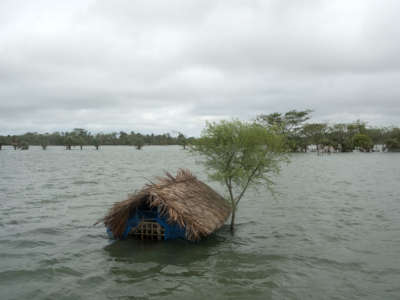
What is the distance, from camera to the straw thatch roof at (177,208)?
12.7m

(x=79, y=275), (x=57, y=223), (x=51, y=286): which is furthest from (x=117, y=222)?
(x=57, y=223)

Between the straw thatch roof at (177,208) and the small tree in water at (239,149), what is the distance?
4.75 feet

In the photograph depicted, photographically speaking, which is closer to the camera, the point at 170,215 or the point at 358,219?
the point at 170,215

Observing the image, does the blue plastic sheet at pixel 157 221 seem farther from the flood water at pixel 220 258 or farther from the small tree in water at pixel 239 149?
the small tree in water at pixel 239 149

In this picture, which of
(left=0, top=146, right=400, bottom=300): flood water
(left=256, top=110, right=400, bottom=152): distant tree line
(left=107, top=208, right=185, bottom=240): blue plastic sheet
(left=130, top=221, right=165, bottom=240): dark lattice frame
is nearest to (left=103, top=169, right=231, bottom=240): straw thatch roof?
(left=107, top=208, right=185, bottom=240): blue plastic sheet

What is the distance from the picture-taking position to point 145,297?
9734 mm

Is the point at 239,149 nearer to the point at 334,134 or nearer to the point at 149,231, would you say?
the point at 149,231

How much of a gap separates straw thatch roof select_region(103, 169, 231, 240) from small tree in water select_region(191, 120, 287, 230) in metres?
1.45

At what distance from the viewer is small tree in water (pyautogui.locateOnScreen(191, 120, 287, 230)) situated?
51.0 feet

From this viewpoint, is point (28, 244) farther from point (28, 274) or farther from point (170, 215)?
point (170, 215)

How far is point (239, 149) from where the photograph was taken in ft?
51.6

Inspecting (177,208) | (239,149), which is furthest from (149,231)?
(239,149)

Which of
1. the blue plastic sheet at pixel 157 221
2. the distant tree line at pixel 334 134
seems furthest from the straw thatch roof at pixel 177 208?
the distant tree line at pixel 334 134

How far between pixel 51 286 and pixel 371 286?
37.0 ft
